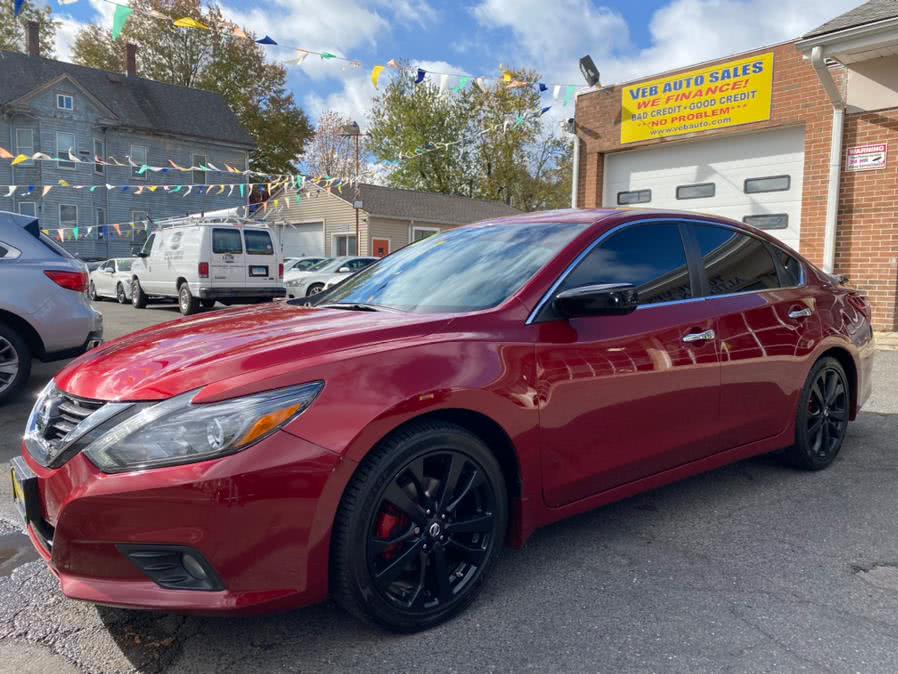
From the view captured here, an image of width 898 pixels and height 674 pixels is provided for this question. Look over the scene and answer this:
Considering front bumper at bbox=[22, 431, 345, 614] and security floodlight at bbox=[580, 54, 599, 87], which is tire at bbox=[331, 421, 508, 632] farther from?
security floodlight at bbox=[580, 54, 599, 87]

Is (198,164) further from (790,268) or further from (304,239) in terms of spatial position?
(790,268)

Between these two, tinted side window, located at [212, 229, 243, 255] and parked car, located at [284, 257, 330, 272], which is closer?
tinted side window, located at [212, 229, 243, 255]

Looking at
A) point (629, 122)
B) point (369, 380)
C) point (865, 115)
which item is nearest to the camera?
point (369, 380)

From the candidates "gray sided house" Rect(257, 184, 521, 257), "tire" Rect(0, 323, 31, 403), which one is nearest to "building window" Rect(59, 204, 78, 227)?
"gray sided house" Rect(257, 184, 521, 257)

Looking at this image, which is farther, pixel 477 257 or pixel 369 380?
pixel 477 257

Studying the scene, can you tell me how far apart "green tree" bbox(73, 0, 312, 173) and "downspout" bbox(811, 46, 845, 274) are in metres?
38.9

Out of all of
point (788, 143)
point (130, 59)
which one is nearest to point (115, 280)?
point (788, 143)

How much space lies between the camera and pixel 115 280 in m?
19.2

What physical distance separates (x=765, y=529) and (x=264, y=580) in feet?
7.94

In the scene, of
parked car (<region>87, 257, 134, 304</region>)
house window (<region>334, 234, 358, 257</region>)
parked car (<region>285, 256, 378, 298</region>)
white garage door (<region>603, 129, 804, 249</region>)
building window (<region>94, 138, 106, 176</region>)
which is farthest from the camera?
building window (<region>94, 138, 106, 176</region>)

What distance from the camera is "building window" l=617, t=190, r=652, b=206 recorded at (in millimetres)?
12656

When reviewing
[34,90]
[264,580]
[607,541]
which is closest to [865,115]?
[607,541]

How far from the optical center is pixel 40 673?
217 cm

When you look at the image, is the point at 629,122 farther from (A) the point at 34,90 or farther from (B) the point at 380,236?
(A) the point at 34,90
